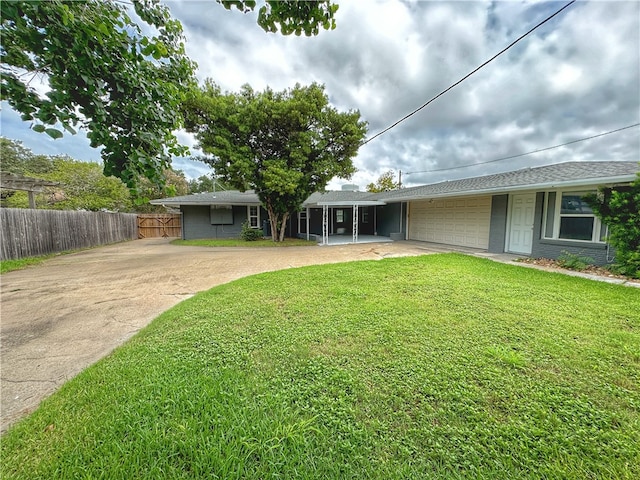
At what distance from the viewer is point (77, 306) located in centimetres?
432

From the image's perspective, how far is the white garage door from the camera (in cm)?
1033

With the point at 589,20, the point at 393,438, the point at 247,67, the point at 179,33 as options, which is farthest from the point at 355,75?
the point at 393,438

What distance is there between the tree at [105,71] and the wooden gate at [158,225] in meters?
18.6

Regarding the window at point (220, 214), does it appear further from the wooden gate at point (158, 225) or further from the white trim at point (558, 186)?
the white trim at point (558, 186)

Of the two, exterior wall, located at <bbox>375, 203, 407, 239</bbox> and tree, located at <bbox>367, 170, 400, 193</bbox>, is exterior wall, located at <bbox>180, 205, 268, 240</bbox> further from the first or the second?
tree, located at <bbox>367, 170, 400, 193</bbox>

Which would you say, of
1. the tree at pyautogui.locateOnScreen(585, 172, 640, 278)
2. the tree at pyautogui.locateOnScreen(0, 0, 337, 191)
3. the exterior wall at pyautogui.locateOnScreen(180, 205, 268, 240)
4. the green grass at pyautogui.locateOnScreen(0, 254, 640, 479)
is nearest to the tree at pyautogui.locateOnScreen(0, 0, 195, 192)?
the tree at pyautogui.locateOnScreen(0, 0, 337, 191)

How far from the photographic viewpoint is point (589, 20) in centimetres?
624

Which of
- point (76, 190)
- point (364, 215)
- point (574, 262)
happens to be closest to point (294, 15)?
point (574, 262)

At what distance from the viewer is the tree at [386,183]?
29125 millimetres

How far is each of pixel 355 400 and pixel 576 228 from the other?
349 inches

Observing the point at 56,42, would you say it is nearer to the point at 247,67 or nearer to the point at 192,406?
the point at 192,406

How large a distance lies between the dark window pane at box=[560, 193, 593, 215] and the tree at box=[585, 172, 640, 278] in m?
0.93

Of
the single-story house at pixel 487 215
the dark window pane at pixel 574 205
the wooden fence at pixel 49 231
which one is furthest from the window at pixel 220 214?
the dark window pane at pixel 574 205

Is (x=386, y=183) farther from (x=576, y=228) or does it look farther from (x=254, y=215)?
(x=576, y=228)
